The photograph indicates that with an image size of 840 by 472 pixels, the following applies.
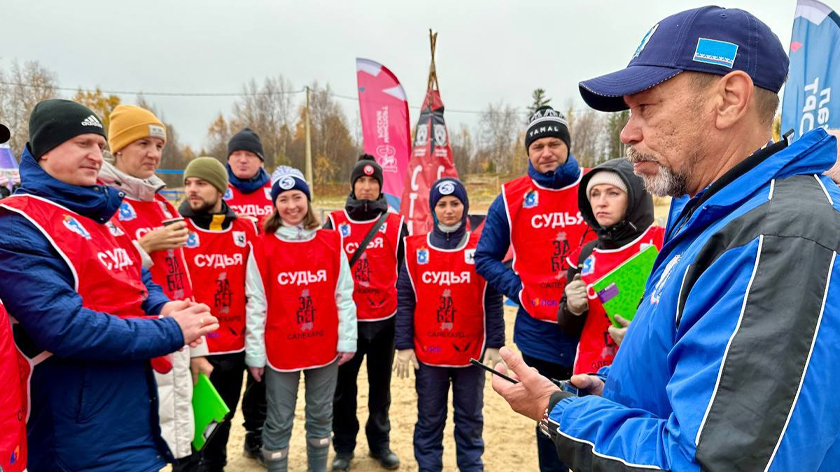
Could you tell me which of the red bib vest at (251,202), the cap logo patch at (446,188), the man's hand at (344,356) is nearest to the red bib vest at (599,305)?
the cap logo patch at (446,188)

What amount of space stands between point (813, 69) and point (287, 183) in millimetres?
4458

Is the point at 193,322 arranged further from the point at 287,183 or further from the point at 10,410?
the point at 287,183

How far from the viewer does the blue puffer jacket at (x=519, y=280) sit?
3023mm

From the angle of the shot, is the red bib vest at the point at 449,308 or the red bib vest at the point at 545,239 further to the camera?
the red bib vest at the point at 449,308

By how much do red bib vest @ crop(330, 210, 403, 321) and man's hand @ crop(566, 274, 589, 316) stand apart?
172 cm

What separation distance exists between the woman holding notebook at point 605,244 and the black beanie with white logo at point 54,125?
2.56m

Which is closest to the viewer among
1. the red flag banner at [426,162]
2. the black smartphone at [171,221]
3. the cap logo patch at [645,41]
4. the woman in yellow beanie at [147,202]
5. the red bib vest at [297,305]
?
the cap logo patch at [645,41]

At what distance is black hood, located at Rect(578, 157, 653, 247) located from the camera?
2.57 metres

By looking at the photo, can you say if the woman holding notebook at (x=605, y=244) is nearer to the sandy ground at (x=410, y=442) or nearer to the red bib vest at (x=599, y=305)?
the red bib vest at (x=599, y=305)

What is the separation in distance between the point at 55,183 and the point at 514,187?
102 inches

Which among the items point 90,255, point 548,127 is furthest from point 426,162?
point 90,255

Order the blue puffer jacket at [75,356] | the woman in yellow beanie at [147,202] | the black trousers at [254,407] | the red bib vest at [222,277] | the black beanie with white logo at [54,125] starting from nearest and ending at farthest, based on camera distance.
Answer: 1. the blue puffer jacket at [75,356]
2. the black beanie with white logo at [54,125]
3. the woman in yellow beanie at [147,202]
4. the red bib vest at [222,277]
5. the black trousers at [254,407]

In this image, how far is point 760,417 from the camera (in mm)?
780

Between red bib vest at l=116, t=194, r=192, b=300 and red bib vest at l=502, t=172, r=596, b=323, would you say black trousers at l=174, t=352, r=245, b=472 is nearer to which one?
red bib vest at l=116, t=194, r=192, b=300
